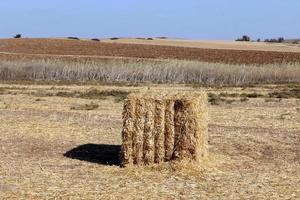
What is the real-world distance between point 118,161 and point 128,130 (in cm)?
89

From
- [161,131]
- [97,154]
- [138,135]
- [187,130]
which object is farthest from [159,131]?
[97,154]

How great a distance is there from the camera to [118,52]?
67.2 metres

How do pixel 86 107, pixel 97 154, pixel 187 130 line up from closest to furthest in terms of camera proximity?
1. pixel 187 130
2. pixel 97 154
3. pixel 86 107

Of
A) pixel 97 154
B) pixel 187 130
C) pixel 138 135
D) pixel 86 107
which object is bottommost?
pixel 86 107

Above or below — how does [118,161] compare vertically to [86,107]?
above

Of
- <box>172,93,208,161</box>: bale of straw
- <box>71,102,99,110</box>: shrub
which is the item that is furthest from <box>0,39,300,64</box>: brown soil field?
<box>172,93,208,161</box>: bale of straw

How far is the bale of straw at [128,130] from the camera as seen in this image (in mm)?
11227

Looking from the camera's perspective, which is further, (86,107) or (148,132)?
(86,107)

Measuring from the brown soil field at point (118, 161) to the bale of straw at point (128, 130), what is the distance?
0.85 ft

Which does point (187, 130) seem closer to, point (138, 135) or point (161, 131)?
Answer: point (161, 131)

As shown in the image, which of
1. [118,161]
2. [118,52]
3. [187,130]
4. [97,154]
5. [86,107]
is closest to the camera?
[187,130]

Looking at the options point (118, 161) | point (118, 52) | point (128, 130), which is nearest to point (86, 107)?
point (118, 161)

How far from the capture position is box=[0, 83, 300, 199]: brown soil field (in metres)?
9.55

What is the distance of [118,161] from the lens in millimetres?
11906
